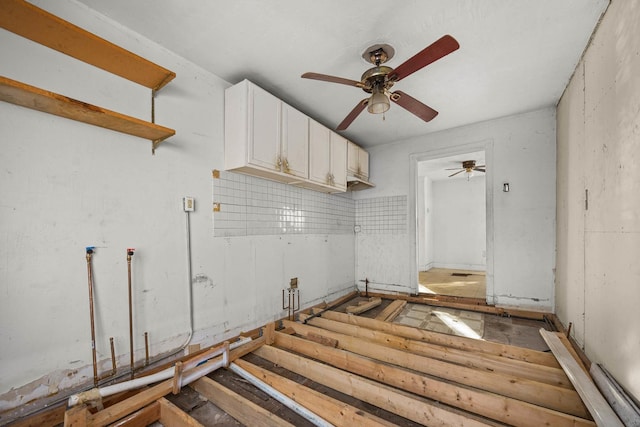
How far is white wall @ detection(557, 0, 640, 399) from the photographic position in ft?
4.47

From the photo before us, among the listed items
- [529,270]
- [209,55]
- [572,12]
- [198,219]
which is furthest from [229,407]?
[529,270]

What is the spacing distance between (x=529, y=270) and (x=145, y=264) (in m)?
4.12

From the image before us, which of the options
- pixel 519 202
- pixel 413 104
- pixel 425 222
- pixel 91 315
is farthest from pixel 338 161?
pixel 425 222

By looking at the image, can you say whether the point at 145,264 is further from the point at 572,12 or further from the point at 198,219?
the point at 572,12

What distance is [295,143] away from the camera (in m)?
2.76

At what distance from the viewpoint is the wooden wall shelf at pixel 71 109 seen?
1.24m

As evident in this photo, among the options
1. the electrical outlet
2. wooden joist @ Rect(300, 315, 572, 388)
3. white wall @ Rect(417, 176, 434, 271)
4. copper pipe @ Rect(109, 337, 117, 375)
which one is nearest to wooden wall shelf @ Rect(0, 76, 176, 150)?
the electrical outlet

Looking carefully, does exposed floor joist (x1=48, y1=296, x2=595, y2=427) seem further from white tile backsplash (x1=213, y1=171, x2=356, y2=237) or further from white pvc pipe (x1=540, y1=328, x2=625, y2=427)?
white tile backsplash (x1=213, y1=171, x2=356, y2=237)

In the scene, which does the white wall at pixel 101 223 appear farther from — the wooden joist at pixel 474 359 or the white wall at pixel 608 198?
the white wall at pixel 608 198

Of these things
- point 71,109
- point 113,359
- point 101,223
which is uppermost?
point 71,109

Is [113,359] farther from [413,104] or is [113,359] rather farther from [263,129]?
[413,104]

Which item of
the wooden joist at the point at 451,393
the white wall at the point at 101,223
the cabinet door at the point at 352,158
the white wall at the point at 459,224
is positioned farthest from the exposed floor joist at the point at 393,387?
the white wall at the point at 459,224

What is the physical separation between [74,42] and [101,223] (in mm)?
1061

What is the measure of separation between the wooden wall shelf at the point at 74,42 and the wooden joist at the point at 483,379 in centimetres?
249
